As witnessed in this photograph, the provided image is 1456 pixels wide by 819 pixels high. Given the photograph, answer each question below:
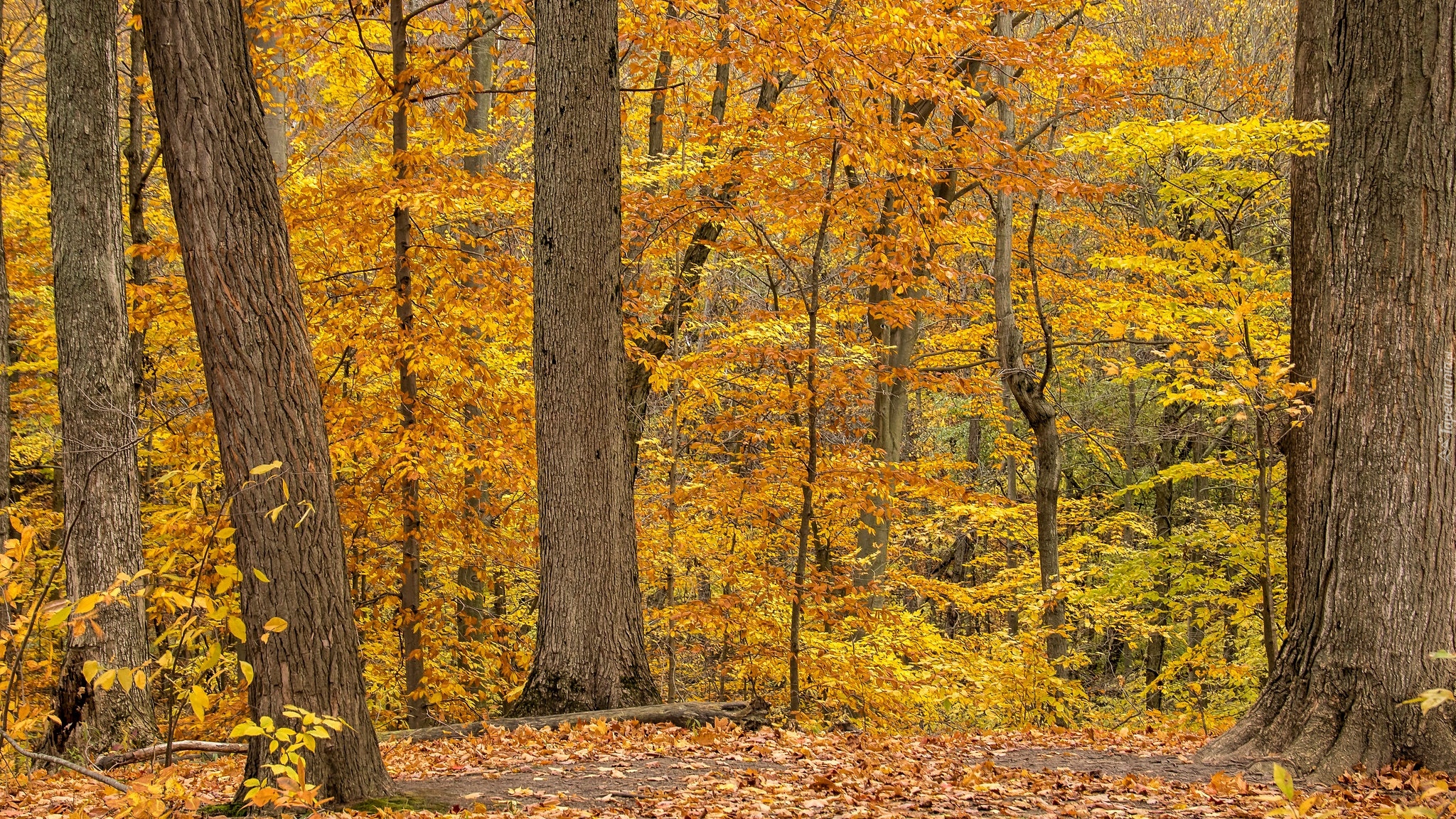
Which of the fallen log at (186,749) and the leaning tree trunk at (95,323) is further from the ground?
the leaning tree trunk at (95,323)

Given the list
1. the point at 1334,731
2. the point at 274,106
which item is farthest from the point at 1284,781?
the point at 274,106

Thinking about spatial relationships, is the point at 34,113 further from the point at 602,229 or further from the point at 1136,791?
the point at 1136,791

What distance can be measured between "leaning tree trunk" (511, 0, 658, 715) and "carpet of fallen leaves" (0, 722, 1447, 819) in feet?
1.86

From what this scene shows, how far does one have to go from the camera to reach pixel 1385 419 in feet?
14.6

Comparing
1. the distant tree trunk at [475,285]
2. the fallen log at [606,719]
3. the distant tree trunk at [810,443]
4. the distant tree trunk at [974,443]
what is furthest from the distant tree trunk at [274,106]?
the distant tree trunk at [974,443]

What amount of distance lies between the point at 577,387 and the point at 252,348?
9.21ft

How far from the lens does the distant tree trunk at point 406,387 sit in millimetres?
7590

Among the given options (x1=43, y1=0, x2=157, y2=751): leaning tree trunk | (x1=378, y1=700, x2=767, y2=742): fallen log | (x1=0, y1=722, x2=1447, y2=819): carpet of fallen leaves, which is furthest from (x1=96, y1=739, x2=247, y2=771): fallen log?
(x1=43, y1=0, x2=157, y2=751): leaning tree trunk

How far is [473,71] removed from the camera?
11.1 metres

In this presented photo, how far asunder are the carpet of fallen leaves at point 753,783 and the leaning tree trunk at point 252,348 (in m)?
0.54

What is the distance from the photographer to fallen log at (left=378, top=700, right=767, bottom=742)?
5918mm

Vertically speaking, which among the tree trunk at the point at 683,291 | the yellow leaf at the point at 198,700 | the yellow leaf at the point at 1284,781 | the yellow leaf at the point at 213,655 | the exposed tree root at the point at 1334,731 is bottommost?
the exposed tree root at the point at 1334,731

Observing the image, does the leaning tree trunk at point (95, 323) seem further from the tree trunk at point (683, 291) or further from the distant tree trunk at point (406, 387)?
the tree trunk at point (683, 291)

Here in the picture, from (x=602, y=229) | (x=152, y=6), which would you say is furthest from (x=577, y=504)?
(x=152, y=6)
